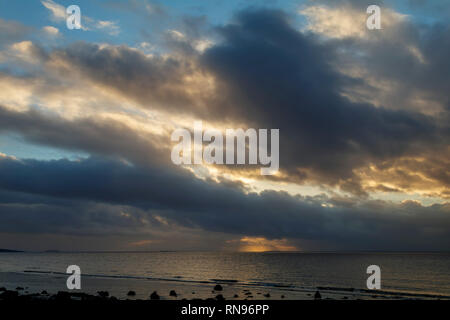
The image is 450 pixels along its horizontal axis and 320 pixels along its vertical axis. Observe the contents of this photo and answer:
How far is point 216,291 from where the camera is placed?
2232 inches
